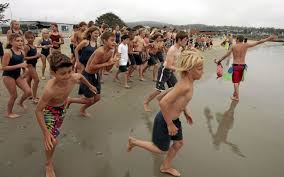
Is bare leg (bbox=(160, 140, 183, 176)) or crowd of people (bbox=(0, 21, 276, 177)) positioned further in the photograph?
bare leg (bbox=(160, 140, 183, 176))

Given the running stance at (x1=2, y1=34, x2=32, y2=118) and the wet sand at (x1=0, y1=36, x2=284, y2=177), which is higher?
the running stance at (x1=2, y1=34, x2=32, y2=118)

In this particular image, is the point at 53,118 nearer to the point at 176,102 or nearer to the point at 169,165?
the point at 176,102

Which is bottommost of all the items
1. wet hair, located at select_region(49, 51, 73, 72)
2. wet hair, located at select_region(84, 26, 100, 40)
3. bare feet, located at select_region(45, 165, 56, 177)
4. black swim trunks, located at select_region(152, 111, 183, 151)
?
bare feet, located at select_region(45, 165, 56, 177)

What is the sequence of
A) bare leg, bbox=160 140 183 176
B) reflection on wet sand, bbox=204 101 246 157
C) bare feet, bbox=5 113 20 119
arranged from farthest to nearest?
bare feet, bbox=5 113 20 119
reflection on wet sand, bbox=204 101 246 157
bare leg, bbox=160 140 183 176

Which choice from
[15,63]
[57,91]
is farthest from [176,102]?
[15,63]

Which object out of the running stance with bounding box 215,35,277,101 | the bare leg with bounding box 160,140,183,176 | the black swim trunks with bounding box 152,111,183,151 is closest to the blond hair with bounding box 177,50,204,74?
the black swim trunks with bounding box 152,111,183,151

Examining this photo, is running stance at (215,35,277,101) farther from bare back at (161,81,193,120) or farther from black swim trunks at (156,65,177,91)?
bare back at (161,81,193,120)

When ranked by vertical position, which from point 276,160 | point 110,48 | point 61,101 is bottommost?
point 276,160

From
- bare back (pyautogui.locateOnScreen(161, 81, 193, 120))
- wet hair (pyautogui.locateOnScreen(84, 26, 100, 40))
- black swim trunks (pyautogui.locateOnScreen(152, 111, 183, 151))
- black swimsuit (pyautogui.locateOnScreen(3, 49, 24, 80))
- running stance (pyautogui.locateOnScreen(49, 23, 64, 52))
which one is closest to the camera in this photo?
bare back (pyautogui.locateOnScreen(161, 81, 193, 120))

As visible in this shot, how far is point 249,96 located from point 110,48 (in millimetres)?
4961

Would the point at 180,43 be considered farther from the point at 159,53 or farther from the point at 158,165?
the point at 159,53

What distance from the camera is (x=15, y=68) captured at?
5.05 meters

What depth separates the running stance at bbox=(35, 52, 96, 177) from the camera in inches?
125

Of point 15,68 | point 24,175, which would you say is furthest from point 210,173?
point 15,68
